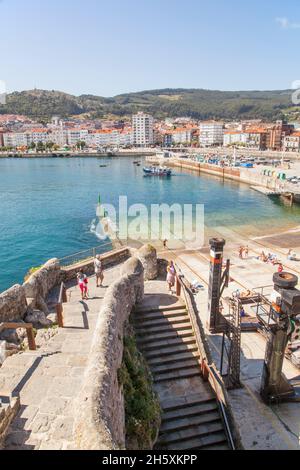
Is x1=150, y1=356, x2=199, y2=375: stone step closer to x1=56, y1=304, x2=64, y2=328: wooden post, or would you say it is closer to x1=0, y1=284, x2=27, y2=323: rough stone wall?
x1=56, y1=304, x2=64, y2=328: wooden post

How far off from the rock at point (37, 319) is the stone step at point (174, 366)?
364 cm

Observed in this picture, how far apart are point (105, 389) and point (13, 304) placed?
20.9 ft

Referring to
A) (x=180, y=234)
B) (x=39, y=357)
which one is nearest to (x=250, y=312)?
(x=39, y=357)

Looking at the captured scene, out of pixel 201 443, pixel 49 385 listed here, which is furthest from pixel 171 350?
pixel 49 385

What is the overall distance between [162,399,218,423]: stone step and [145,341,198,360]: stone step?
63.4 inches

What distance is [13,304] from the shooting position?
445 inches

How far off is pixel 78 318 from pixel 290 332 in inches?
256

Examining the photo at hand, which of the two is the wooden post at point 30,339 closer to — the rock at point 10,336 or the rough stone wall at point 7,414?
the rock at point 10,336

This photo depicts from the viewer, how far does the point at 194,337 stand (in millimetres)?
11195

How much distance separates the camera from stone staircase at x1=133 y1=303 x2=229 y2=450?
910 cm

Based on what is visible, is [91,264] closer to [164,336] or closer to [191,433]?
[164,336]

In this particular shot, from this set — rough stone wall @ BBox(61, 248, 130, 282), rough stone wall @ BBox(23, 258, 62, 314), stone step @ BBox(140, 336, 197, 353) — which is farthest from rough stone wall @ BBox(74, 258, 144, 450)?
rough stone wall @ BBox(61, 248, 130, 282)

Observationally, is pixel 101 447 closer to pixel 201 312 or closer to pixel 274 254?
pixel 201 312

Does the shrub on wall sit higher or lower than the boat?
higher
